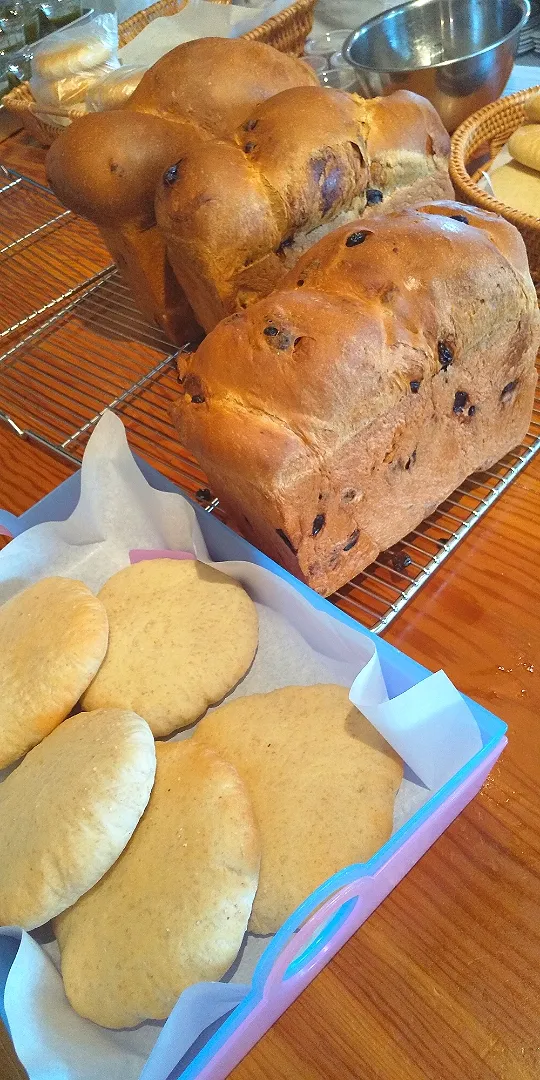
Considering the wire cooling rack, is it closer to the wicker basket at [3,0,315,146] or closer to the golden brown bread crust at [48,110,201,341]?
the wicker basket at [3,0,315,146]

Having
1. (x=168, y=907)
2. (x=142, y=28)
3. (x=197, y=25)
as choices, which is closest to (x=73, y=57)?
(x=197, y=25)

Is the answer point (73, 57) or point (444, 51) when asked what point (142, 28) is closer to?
point (73, 57)

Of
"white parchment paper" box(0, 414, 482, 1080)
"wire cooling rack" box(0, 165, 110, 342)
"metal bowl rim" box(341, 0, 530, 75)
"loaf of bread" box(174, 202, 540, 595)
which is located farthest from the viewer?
"wire cooling rack" box(0, 165, 110, 342)

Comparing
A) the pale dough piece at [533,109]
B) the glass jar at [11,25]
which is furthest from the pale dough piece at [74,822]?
the glass jar at [11,25]

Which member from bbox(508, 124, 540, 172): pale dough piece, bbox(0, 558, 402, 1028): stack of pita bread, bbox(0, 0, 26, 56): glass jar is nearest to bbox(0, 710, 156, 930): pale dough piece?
bbox(0, 558, 402, 1028): stack of pita bread

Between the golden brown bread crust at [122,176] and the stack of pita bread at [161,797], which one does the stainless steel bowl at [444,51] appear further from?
the stack of pita bread at [161,797]

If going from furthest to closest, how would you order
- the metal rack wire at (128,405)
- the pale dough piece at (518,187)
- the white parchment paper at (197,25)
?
the white parchment paper at (197,25) → the pale dough piece at (518,187) → the metal rack wire at (128,405)

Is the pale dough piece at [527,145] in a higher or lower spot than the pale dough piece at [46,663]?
higher
